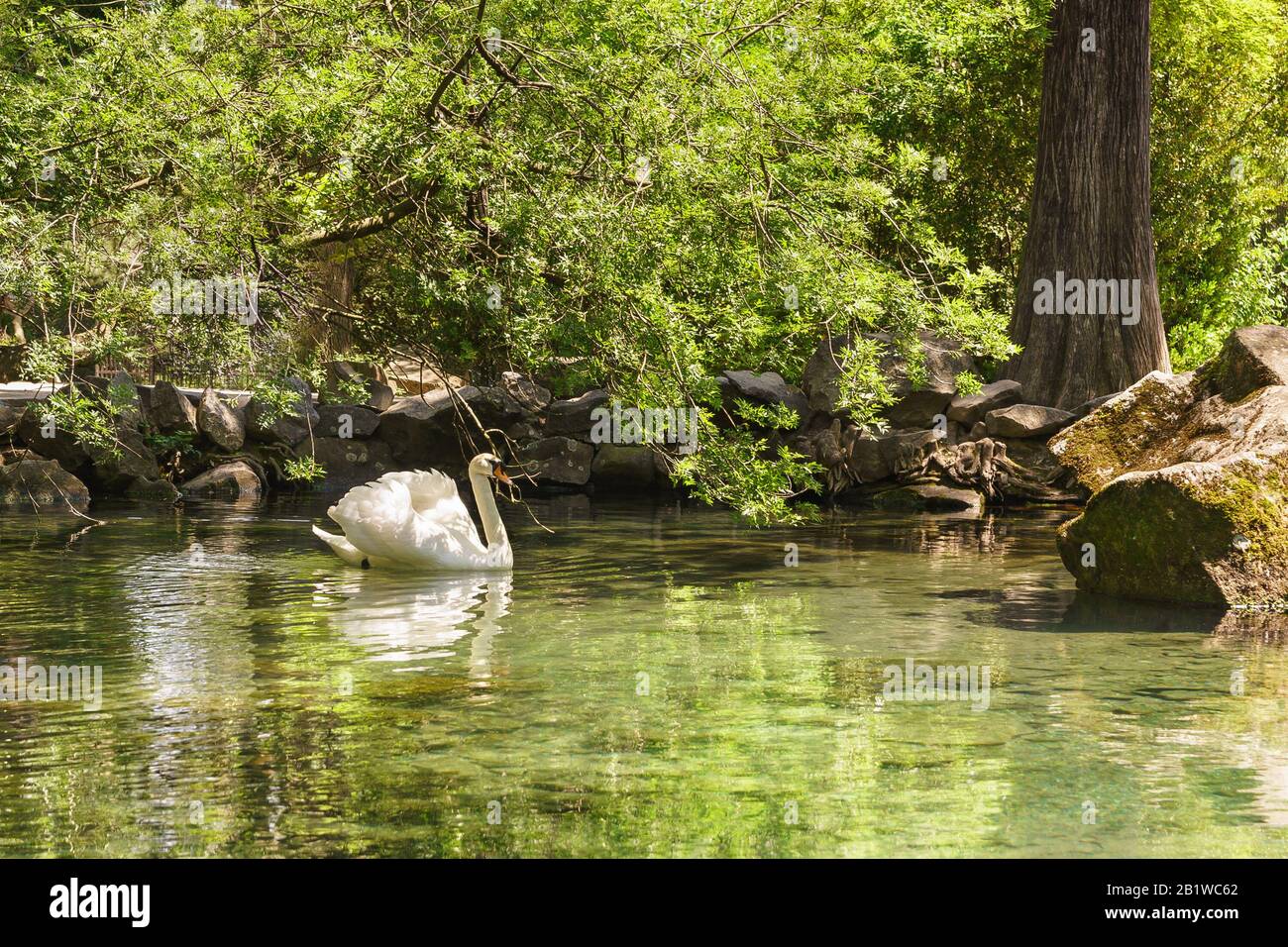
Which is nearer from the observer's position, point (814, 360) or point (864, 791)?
point (864, 791)

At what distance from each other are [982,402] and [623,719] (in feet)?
42.5

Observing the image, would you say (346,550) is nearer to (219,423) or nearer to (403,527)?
(403,527)

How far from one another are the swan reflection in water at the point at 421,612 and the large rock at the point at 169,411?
9.28 metres

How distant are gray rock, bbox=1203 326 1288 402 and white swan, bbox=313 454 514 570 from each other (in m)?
5.66

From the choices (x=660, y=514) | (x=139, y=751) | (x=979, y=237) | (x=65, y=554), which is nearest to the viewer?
(x=139, y=751)

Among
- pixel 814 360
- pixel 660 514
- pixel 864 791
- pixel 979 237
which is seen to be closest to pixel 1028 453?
pixel 814 360

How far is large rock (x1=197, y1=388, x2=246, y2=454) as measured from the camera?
20203mm

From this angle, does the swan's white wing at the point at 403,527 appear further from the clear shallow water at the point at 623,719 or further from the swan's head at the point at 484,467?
the swan's head at the point at 484,467

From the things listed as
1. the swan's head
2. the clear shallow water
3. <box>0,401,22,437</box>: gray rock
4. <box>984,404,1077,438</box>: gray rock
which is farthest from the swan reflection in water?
<box>0,401,22,437</box>: gray rock

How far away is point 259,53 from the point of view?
11211 millimetres

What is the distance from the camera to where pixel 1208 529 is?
1002 centimetres

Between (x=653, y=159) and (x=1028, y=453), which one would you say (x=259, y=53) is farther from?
(x=1028, y=453)

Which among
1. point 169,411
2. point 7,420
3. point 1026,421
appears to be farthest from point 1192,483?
point 7,420
